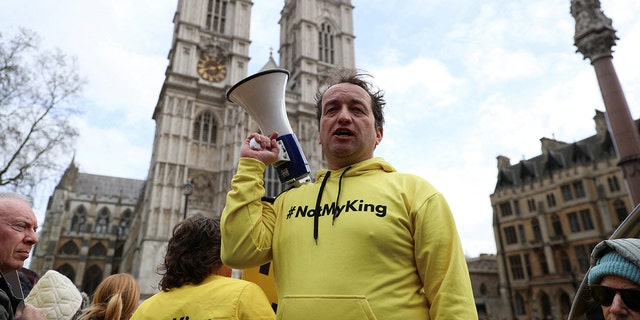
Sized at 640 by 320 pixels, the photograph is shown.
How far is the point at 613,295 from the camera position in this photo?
65.7 inches

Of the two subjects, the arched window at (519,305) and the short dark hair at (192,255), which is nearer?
the short dark hair at (192,255)

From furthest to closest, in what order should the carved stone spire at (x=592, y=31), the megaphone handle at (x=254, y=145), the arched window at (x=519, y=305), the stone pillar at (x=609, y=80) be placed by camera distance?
the arched window at (x=519, y=305) < the carved stone spire at (x=592, y=31) < the stone pillar at (x=609, y=80) < the megaphone handle at (x=254, y=145)

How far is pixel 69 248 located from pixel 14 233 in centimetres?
5126

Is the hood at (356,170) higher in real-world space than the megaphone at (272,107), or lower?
lower

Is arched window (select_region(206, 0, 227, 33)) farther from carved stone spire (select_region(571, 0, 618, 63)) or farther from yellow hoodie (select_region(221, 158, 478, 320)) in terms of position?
yellow hoodie (select_region(221, 158, 478, 320))

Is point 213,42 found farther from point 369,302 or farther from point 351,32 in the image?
point 369,302

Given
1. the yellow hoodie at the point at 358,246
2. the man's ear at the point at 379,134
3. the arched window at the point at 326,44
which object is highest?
the arched window at the point at 326,44

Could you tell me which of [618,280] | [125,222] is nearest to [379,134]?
[618,280]

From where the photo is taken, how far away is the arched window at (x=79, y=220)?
4538cm

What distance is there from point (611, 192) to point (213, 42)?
3153 centimetres

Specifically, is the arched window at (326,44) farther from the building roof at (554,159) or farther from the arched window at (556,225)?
the arched window at (556,225)

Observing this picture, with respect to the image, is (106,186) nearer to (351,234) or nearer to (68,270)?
(68,270)

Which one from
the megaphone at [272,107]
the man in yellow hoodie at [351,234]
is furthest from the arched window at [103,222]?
the man in yellow hoodie at [351,234]

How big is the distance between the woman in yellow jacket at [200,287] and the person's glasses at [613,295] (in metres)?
1.63
